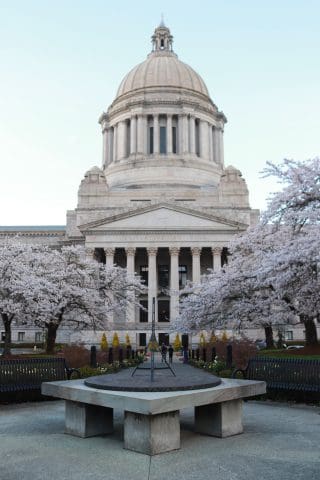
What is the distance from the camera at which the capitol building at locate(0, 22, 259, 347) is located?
54.7 metres

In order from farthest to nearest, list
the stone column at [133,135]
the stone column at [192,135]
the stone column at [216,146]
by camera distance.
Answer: the stone column at [216,146] < the stone column at [192,135] < the stone column at [133,135]

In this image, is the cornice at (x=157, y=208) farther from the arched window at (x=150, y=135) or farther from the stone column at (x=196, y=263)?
the arched window at (x=150, y=135)

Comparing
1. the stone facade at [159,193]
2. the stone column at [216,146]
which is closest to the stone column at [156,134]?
the stone facade at [159,193]

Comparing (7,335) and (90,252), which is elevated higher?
(90,252)

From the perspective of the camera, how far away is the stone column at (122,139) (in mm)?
76062

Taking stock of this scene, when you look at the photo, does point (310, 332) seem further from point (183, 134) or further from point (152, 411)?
point (183, 134)

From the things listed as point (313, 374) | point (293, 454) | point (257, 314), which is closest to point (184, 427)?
point (293, 454)

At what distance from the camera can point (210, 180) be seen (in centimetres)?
7262

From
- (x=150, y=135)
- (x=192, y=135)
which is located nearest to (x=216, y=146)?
(x=192, y=135)

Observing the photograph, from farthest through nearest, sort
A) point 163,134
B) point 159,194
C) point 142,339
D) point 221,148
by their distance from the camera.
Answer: point 221,148
point 163,134
point 159,194
point 142,339

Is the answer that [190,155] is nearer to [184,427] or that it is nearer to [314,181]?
[314,181]

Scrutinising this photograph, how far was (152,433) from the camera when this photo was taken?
29.7 feet

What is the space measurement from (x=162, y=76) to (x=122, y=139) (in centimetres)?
1267

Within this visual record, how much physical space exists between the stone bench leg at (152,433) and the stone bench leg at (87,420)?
1.33 m
